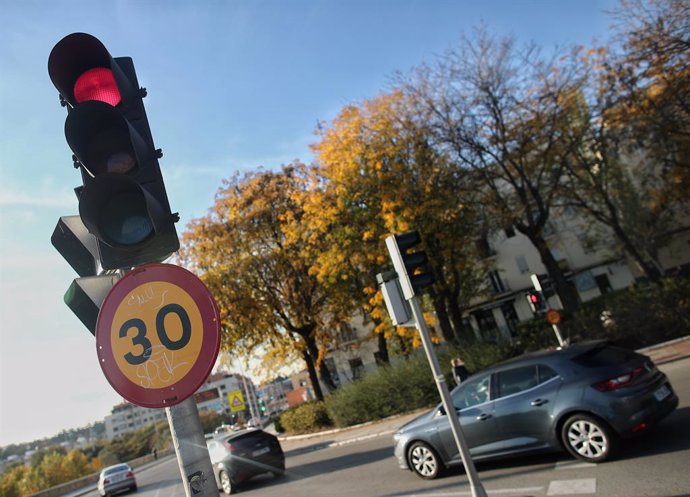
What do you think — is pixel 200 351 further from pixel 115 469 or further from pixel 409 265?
pixel 115 469

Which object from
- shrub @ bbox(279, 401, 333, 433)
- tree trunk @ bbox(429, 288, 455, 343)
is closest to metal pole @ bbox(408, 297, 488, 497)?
tree trunk @ bbox(429, 288, 455, 343)

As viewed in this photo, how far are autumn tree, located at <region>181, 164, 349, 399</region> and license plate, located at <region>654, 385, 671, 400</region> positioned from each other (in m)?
18.3

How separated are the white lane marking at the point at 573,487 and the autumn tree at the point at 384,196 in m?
13.1

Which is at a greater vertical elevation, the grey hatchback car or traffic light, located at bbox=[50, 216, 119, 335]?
traffic light, located at bbox=[50, 216, 119, 335]

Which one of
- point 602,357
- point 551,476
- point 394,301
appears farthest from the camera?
point 602,357

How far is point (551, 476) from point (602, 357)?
→ 188 cm

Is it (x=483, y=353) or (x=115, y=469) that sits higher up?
(x=483, y=353)

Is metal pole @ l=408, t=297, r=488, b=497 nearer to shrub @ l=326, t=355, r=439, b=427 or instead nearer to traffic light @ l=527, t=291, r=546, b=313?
traffic light @ l=527, t=291, r=546, b=313

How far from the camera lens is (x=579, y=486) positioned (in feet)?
20.5

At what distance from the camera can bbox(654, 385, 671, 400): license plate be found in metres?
6.93

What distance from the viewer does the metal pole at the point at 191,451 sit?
2141mm

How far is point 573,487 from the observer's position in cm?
628

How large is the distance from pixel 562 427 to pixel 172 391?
666 cm

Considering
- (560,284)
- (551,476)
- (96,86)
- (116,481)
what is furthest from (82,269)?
(116,481)
